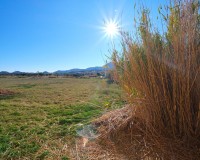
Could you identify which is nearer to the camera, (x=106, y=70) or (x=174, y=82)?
(x=174, y=82)

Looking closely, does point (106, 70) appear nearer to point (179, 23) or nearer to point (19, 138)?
point (179, 23)

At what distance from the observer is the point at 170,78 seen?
6.55 feet

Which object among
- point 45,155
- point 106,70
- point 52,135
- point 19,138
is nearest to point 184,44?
point 106,70

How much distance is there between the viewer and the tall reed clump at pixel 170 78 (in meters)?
1.82

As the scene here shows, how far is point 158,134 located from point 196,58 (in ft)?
2.53

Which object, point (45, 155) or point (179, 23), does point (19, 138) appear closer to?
point (45, 155)

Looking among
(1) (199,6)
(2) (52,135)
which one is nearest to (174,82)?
(1) (199,6)

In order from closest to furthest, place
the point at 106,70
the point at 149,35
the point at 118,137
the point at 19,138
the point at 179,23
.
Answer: the point at 179,23 < the point at 149,35 < the point at 118,137 < the point at 106,70 < the point at 19,138

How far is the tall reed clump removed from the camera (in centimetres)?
182

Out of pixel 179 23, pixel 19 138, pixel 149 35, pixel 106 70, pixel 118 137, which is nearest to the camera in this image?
pixel 179 23

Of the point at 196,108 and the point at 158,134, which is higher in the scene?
the point at 196,108

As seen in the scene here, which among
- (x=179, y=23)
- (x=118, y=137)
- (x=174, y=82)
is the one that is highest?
(x=179, y=23)

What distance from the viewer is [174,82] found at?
1.86 m

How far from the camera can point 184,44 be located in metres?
1.83
